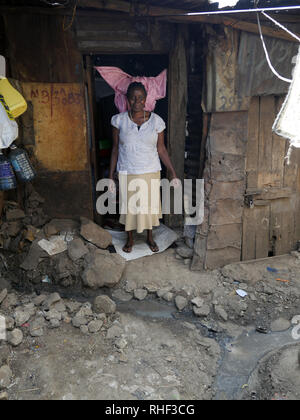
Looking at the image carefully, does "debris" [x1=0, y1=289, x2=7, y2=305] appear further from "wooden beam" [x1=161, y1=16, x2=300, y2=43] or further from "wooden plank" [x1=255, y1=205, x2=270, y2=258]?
"wooden beam" [x1=161, y1=16, x2=300, y2=43]

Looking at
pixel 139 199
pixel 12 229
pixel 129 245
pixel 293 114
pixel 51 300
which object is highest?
pixel 293 114

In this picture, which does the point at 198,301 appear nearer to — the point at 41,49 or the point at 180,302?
the point at 180,302

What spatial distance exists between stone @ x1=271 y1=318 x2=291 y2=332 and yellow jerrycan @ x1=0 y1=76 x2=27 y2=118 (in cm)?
359

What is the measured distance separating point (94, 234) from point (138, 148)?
1227mm

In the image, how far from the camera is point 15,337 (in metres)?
3.61

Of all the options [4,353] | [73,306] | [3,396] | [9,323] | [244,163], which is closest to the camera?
[3,396]

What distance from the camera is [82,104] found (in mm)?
4844

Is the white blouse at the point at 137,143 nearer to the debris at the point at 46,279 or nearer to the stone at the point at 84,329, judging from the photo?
the debris at the point at 46,279

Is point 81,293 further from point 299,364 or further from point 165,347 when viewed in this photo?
point 299,364

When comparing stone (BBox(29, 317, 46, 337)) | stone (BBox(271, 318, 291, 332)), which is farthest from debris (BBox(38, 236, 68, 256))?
stone (BBox(271, 318, 291, 332))

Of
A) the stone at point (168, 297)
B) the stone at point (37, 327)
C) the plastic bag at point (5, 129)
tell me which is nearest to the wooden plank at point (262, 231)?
the stone at point (168, 297)

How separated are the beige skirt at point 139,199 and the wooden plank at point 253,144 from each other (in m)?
1.16

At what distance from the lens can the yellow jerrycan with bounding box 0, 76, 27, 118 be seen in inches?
159

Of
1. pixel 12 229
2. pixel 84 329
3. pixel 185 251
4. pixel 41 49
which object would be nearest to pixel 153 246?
pixel 185 251
